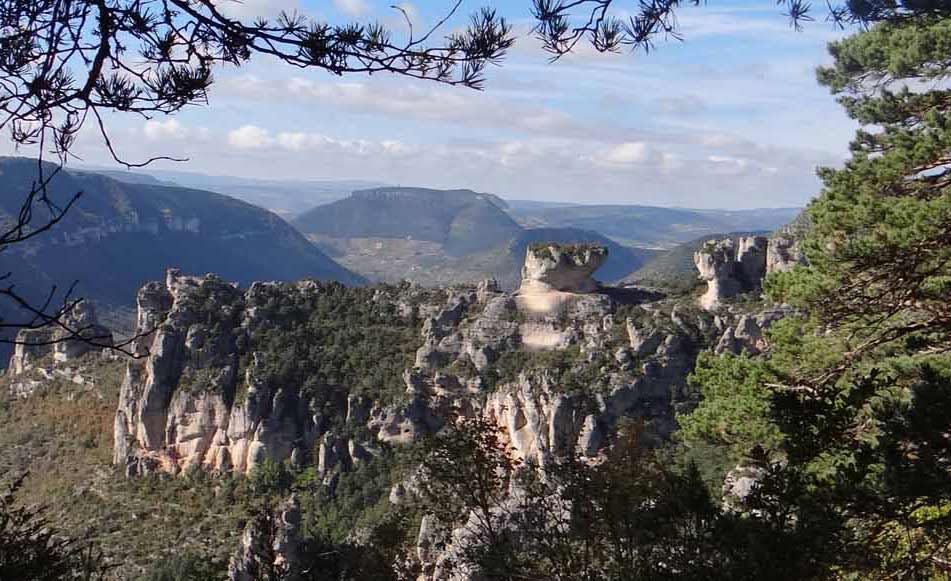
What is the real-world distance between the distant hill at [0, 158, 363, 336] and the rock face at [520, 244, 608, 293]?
205 ft

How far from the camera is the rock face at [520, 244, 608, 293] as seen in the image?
3412 cm

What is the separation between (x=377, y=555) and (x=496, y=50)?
21.3 ft

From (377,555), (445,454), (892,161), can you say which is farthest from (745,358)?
(377,555)

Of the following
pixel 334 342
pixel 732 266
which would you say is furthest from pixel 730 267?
pixel 334 342

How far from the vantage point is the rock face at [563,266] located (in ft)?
112

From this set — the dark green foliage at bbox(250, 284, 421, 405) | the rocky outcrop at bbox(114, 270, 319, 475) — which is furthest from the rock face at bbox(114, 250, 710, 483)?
the dark green foliage at bbox(250, 284, 421, 405)

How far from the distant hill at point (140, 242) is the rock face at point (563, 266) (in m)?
62.6

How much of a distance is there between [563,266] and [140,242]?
123735mm

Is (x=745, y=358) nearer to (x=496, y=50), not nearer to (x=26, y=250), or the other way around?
(x=496, y=50)

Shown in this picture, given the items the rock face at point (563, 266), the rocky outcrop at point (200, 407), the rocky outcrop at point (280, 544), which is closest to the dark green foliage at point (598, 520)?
the rocky outcrop at point (280, 544)

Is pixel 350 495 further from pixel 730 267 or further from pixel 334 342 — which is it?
pixel 730 267

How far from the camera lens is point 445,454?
720 centimetres

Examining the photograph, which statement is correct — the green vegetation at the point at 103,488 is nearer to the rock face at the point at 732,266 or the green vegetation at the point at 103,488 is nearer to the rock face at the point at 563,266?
the rock face at the point at 563,266

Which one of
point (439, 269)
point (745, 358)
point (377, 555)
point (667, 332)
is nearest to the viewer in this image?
point (377, 555)
